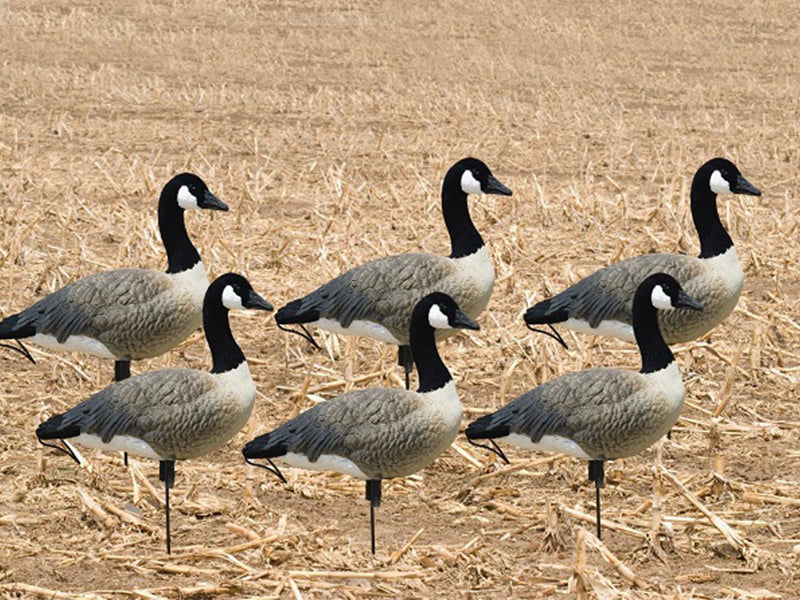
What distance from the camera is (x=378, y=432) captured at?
8.23 m

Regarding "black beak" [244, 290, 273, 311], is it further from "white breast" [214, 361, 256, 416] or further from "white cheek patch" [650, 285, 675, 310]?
"white cheek patch" [650, 285, 675, 310]

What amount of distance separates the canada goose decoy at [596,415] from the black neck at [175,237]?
2976mm

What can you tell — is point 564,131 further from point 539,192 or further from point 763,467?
point 763,467

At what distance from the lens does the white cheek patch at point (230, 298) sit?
8859 mm

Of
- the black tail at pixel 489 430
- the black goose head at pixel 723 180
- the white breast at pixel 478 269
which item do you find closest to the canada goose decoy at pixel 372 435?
the black tail at pixel 489 430

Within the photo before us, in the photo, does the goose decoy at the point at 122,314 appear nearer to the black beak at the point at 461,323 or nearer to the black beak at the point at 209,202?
the black beak at the point at 209,202

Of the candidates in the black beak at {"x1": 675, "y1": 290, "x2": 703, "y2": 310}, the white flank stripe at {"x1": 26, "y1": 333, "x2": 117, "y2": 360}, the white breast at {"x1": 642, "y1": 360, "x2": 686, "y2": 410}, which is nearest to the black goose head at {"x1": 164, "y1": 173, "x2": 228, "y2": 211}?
the white flank stripe at {"x1": 26, "y1": 333, "x2": 117, "y2": 360}

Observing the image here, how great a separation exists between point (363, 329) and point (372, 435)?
2929 mm

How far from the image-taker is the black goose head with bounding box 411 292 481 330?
8.70 meters

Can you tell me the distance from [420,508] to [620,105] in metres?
19.6

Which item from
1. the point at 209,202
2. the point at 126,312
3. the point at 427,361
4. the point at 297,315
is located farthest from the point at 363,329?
the point at 427,361

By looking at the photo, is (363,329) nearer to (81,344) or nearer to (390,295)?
(390,295)

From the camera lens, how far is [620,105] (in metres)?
28.2

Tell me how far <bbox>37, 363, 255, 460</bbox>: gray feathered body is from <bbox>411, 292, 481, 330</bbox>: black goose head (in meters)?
1.05
